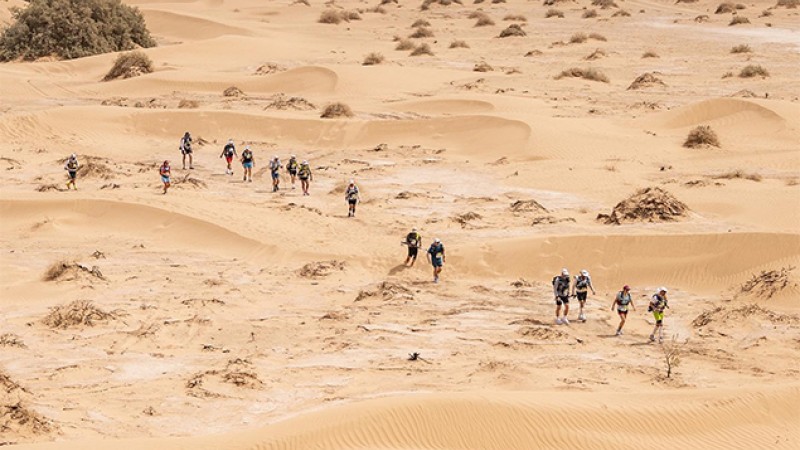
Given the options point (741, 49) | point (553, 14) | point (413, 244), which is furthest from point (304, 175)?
point (553, 14)

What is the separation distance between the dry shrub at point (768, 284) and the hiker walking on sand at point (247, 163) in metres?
12.4

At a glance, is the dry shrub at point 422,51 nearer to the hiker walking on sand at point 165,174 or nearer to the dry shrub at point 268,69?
the dry shrub at point 268,69

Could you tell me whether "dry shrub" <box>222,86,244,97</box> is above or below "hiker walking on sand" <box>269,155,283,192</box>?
above

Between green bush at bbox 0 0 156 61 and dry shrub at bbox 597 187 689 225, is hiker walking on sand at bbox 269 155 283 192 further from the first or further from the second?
green bush at bbox 0 0 156 61

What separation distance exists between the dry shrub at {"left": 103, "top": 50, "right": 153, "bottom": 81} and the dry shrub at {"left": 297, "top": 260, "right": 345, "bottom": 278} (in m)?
22.1

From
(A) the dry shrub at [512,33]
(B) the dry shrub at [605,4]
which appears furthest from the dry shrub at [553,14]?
(A) the dry shrub at [512,33]

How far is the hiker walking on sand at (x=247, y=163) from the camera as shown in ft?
86.4

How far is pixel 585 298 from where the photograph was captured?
686 inches

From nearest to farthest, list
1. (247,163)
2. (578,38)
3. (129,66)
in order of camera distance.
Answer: (247,163)
(129,66)
(578,38)

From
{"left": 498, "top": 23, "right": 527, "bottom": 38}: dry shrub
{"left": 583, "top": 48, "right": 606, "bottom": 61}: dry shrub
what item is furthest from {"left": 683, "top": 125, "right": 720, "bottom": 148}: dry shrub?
{"left": 498, "top": 23, "right": 527, "bottom": 38}: dry shrub

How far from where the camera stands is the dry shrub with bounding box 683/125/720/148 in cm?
2875

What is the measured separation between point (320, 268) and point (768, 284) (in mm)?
7857

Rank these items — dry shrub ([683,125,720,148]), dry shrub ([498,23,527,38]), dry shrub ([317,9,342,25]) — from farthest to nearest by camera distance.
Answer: dry shrub ([317,9,342,25]) < dry shrub ([498,23,527,38]) < dry shrub ([683,125,720,148])

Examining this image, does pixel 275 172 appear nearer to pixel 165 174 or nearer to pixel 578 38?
pixel 165 174
